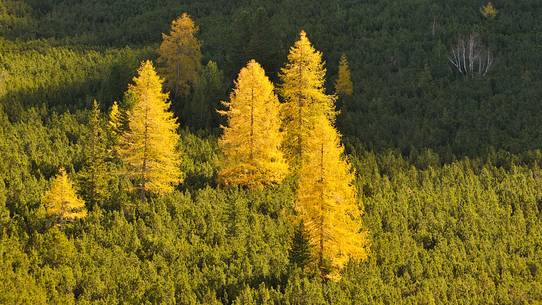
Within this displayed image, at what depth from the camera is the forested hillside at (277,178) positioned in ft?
91.6

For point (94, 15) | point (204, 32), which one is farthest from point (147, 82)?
point (94, 15)

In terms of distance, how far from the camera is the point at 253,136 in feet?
118

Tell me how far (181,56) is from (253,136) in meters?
18.9

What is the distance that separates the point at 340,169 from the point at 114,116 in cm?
1953

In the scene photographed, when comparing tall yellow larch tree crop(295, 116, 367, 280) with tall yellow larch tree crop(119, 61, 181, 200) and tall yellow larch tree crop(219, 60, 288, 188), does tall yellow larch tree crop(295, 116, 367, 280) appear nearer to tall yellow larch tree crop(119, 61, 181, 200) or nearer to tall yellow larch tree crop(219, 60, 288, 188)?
tall yellow larch tree crop(219, 60, 288, 188)

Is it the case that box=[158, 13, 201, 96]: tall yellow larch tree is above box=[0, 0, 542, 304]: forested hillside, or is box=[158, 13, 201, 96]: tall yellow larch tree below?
above

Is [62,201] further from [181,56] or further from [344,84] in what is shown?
[344,84]

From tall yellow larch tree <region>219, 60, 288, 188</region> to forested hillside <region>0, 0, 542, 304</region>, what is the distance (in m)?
0.11

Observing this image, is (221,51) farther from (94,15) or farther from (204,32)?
(94,15)

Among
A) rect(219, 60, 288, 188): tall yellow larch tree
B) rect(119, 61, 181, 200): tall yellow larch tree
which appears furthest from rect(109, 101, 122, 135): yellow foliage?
rect(219, 60, 288, 188): tall yellow larch tree

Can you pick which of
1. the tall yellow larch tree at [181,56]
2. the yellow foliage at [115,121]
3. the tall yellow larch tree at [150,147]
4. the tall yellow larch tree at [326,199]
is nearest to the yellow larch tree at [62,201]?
the tall yellow larch tree at [150,147]

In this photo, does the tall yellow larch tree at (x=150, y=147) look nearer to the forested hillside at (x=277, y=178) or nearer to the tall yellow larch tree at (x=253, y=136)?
the forested hillside at (x=277, y=178)

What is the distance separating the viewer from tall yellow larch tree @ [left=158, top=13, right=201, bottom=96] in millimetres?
52375

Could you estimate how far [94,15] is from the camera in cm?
9638
